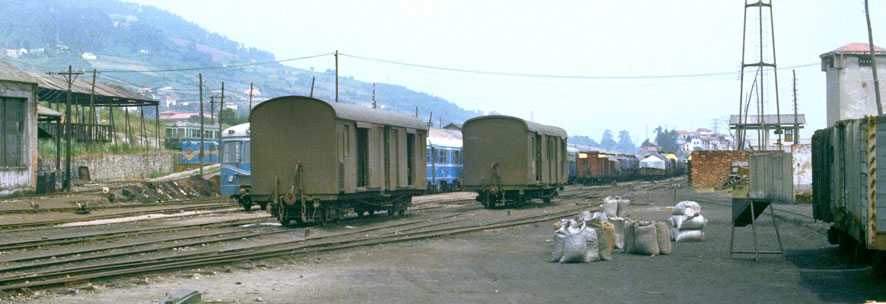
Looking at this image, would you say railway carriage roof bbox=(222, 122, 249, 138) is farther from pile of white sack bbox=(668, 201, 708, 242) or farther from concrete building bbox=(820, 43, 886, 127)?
concrete building bbox=(820, 43, 886, 127)

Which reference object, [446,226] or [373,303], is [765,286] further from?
[446,226]

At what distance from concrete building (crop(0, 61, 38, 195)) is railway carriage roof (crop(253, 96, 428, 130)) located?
1635 centimetres

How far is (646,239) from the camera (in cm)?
1414

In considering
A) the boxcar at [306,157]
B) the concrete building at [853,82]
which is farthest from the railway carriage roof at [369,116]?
the concrete building at [853,82]

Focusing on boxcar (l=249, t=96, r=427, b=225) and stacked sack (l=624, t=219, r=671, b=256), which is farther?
boxcar (l=249, t=96, r=427, b=225)

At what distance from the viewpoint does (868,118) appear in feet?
31.3

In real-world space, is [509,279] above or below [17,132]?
below

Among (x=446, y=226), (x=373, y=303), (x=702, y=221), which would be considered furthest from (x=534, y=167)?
(x=373, y=303)

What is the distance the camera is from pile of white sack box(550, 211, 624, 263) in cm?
1298

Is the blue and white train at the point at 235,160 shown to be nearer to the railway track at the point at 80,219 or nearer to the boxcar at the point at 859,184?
the railway track at the point at 80,219

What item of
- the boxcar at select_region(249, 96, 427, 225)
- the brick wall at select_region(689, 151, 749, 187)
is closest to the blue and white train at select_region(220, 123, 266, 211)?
the boxcar at select_region(249, 96, 427, 225)

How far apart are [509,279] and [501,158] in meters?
16.3

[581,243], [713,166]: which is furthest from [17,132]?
[713,166]

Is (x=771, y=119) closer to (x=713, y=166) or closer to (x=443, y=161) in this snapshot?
(x=713, y=166)
